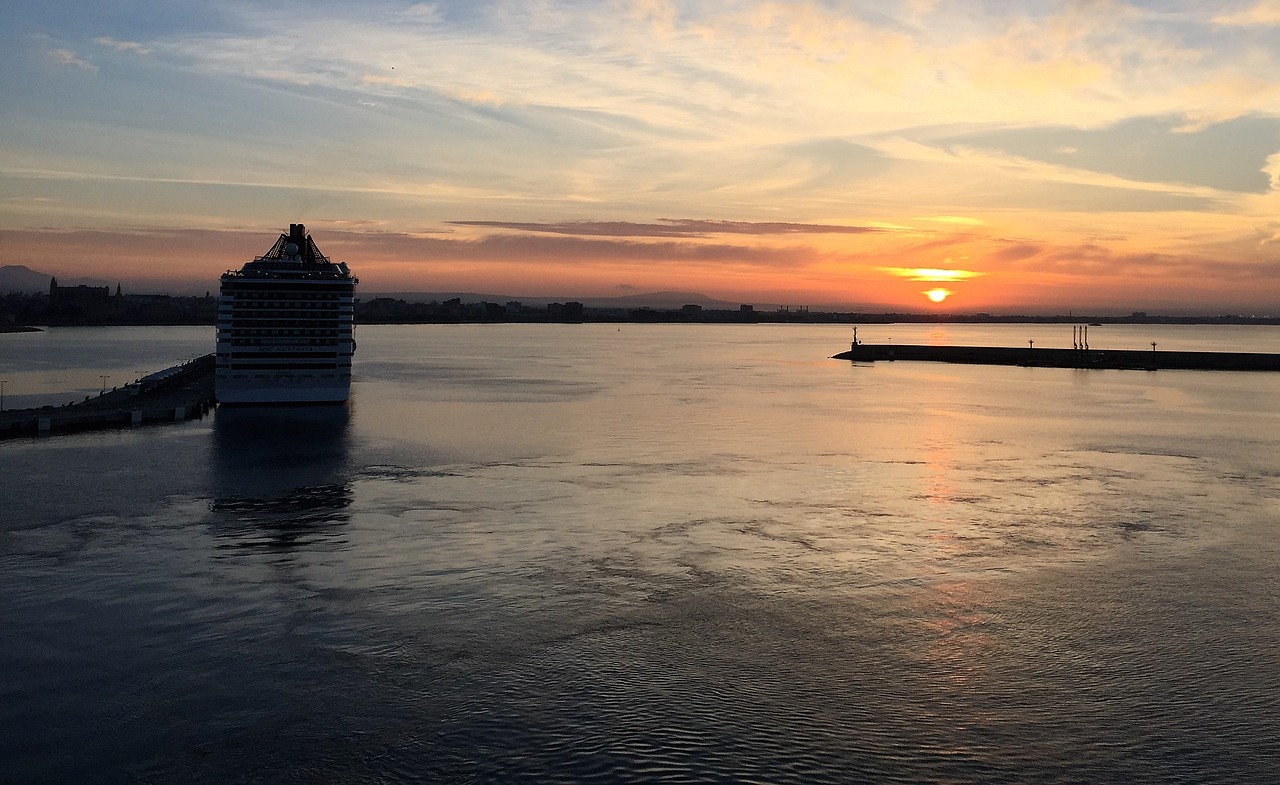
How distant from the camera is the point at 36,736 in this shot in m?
13.8

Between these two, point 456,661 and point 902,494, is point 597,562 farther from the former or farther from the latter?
point 902,494

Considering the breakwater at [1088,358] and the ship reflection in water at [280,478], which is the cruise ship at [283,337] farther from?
the breakwater at [1088,358]

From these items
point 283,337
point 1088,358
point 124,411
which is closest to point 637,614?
point 124,411

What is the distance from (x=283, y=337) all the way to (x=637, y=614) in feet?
150

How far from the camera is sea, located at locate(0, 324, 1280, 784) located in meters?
13.6

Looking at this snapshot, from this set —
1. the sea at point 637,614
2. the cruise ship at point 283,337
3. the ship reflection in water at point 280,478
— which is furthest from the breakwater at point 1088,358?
the ship reflection in water at point 280,478

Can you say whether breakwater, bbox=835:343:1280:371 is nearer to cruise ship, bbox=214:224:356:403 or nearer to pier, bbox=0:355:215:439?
cruise ship, bbox=214:224:356:403

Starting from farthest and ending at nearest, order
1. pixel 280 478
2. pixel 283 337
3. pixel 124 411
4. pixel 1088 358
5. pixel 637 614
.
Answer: pixel 1088 358, pixel 283 337, pixel 124 411, pixel 280 478, pixel 637 614

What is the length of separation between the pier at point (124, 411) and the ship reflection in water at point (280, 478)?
2.55 meters

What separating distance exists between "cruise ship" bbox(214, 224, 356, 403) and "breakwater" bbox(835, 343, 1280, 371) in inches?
3127

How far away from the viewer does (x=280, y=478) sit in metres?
35.4

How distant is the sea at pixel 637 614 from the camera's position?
13.6 m

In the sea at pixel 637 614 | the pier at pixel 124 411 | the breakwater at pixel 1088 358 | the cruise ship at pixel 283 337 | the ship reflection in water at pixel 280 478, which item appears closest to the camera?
the sea at pixel 637 614

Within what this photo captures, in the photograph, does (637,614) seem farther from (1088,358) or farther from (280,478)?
(1088,358)
